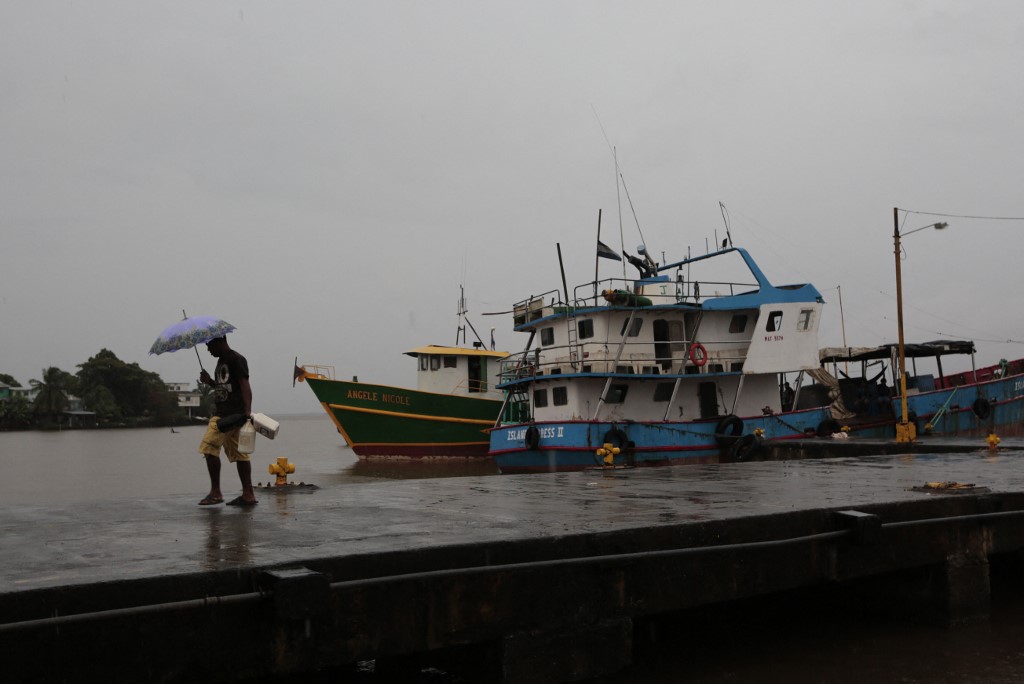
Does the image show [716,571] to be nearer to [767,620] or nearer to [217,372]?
[767,620]

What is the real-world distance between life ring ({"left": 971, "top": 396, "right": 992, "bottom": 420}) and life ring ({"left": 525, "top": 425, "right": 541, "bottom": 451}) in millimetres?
11086

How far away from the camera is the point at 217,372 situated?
6637 millimetres

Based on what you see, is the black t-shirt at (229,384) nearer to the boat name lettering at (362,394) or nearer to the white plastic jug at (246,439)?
the white plastic jug at (246,439)

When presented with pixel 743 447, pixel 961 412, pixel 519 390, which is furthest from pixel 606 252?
pixel 961 412

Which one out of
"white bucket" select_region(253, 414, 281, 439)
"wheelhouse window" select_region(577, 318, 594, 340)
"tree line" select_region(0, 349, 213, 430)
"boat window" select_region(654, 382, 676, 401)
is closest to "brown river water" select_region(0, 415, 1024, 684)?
"white bucket" select_region(253, 414, 281, 439)

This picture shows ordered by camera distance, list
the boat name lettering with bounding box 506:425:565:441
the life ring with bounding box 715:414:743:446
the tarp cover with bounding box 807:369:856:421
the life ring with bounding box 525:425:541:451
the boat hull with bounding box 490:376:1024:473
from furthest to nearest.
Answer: the tarp cover with bounding box 807:369:856:421 → the life ring with bounding box 715:414:743:446 → the life ring with bounding box 525:425:541:451 → the boat name lettering with bounding box 506:425:565:441 → the boat hull with bounding box 490:376:1024:473

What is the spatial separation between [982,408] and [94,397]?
89.1m

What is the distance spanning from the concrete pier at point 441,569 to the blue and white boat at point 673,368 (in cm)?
1279

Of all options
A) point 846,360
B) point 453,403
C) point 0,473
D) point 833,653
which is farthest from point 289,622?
point 0,473

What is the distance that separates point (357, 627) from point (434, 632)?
1.41 feet

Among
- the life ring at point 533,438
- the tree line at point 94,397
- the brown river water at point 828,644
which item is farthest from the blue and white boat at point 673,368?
the tree line at point 94,397

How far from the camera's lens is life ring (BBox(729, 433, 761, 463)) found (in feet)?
59.5

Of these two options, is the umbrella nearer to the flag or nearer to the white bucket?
the white bucket

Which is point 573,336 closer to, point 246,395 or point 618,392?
point 618,392
